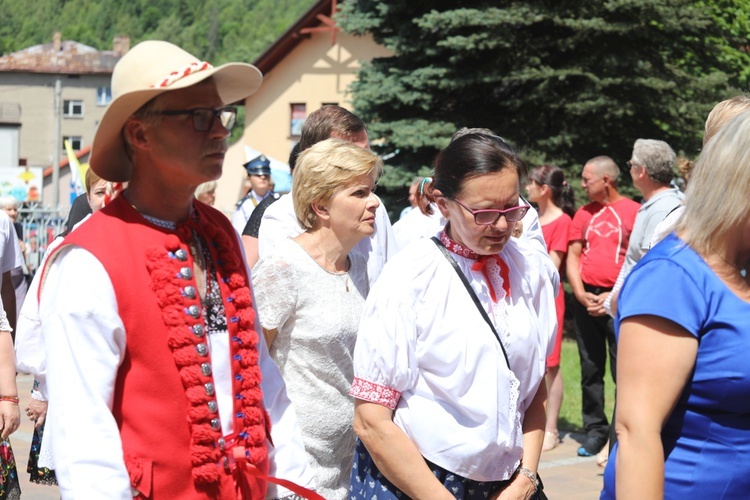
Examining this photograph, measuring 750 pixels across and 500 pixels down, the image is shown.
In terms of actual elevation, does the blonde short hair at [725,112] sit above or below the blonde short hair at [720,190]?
above

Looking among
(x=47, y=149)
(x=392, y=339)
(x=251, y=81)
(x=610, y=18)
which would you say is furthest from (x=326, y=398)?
(x=47, y=149)

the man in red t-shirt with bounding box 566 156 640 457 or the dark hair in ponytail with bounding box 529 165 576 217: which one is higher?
the dark hair in ponytail with bounding box 529 165 576 217

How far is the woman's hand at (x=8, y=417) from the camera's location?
4.57 meters

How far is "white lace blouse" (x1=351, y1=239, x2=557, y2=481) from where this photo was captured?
3.15 meters

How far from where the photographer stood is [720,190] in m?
2.58

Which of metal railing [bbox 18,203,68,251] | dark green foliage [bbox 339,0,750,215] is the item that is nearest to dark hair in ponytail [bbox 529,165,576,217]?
dark green foliage [bbox 339,0,750,215]

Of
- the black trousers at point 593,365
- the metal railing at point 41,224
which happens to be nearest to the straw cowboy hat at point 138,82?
the black trousers at point 593,365

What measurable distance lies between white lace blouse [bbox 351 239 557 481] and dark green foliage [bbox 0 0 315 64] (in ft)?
320

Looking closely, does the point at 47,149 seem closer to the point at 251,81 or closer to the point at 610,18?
the point at 610,18

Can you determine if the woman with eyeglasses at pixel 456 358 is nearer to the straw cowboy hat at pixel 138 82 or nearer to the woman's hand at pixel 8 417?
the straw cowboy hat at pixel 138 82

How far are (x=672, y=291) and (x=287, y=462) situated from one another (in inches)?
45.8

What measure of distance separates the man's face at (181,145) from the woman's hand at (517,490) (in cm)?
140

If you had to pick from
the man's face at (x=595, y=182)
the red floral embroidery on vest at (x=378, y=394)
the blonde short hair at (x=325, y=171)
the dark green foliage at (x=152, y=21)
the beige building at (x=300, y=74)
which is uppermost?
the dark green foliage at (x=152, y=21)

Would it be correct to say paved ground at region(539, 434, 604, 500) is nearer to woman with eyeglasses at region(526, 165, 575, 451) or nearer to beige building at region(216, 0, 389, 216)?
woman with eyeglasses at region(526, 165, 575, 451)
